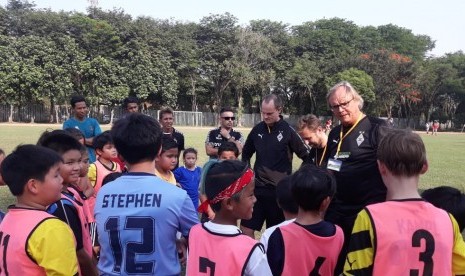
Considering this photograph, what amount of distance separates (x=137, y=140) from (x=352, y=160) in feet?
7.61

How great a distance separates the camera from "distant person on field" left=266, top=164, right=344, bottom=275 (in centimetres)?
304

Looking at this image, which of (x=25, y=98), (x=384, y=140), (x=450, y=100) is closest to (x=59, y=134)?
(x=384, y=140)

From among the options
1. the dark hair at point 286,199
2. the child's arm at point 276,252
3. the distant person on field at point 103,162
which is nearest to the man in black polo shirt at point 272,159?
the distant person on field at point 103,162

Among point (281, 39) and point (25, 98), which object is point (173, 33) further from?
point (25, 98)

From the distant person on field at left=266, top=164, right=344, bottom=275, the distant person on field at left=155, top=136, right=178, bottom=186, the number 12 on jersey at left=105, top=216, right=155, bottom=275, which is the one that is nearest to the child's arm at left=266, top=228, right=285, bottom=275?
the distant person on field at left=266, top=164, right=344, bottom=275

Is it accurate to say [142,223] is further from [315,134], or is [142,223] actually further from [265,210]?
[265,210]

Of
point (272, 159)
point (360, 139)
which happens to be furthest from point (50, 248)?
point (272, 159)

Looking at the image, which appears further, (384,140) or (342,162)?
(342,162)

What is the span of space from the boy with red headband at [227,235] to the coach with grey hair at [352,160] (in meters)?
1.87

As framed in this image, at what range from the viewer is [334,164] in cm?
447

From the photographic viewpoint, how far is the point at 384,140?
2506 mm

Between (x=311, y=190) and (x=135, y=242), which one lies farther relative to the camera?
(x=311, y=190)

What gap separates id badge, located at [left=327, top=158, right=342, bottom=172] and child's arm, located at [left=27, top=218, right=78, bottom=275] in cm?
269

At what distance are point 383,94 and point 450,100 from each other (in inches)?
676
